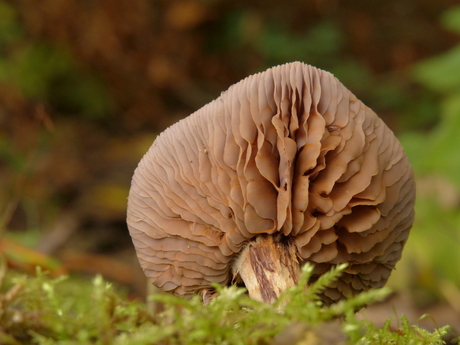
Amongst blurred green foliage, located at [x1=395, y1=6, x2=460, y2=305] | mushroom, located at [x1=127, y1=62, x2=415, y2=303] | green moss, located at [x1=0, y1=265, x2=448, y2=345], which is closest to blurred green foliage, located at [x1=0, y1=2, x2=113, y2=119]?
blurred green foliage, located at [x1=395, y1=6, x2=460, y2=305]

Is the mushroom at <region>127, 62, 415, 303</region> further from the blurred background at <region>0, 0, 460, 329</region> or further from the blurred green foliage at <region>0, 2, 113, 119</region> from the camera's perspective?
the blurred green foliage at <region>0, 2, 113, 119</region>

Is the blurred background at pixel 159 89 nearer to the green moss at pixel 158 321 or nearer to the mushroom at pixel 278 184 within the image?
the mushroom at pixel 278 184

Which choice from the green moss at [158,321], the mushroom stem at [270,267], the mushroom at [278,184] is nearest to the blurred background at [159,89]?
the mushroom at [278,184]

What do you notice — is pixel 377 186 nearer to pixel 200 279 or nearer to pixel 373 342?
pixel 373 342

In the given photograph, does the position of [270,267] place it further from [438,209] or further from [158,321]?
[438,209]

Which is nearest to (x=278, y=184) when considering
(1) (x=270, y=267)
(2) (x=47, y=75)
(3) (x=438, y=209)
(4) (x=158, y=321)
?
(1) (x=270, y=267)

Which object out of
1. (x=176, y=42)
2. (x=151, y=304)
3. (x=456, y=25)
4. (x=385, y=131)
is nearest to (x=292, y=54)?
(x=176, y=42)

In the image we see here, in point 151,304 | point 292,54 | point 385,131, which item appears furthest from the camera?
point 292,54
